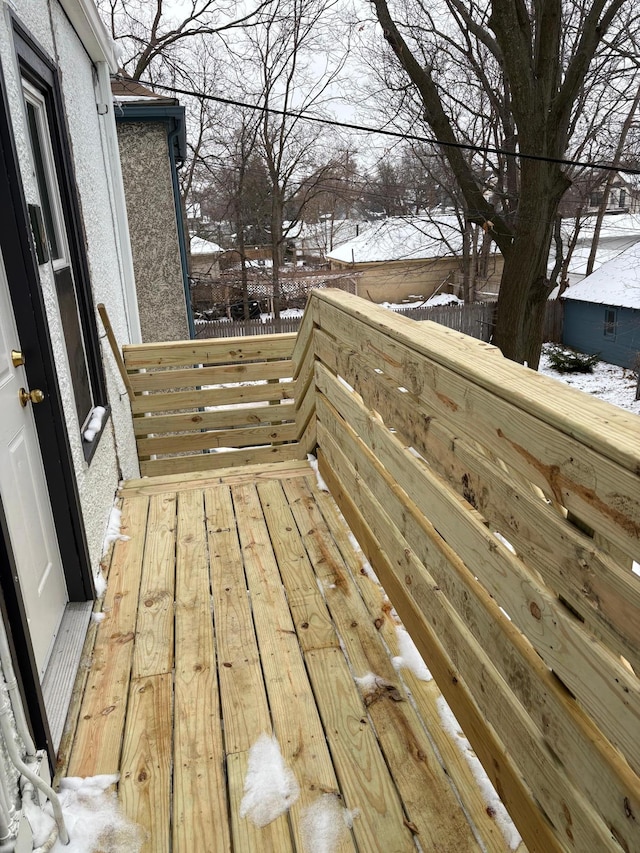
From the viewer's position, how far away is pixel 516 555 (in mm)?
1595

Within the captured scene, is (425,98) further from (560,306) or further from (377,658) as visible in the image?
(560,306)

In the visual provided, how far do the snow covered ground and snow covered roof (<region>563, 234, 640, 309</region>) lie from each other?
2.02 m

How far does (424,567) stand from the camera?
224 cm

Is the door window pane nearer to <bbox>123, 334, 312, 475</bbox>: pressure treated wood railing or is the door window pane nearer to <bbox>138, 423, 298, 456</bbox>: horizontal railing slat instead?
<bbox>123, 334, 312, 475</bbox>: pressure treated wood railing

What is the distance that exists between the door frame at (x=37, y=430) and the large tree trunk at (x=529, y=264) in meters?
7.64

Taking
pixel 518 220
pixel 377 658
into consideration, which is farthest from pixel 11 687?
pixel 518 220

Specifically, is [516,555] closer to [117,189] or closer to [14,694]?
[14,694]

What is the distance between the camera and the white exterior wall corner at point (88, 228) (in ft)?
8.48

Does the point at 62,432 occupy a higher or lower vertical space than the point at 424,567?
higher

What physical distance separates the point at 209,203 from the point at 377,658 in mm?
19299

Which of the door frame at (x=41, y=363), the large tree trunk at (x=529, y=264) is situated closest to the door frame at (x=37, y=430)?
the door frame at (x=41, y=363)

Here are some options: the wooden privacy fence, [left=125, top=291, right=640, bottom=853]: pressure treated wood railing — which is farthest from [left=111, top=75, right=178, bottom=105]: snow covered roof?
the wooden privacy fence

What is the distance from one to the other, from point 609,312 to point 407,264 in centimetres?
737

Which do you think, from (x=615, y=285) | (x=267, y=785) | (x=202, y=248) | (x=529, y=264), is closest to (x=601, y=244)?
(x=615, y=285)
